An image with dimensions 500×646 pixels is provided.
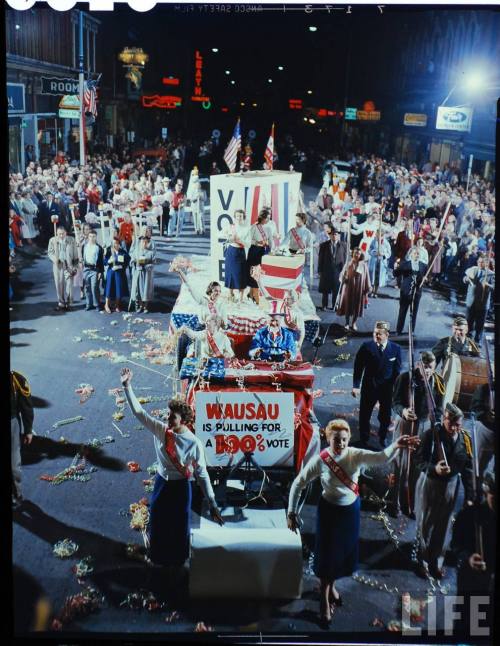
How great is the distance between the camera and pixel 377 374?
21.7 ft

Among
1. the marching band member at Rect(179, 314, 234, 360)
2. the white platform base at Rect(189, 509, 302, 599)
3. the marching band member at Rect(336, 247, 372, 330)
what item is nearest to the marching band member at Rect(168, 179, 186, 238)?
the marching band member at Rect(179, 314, 234, 360)

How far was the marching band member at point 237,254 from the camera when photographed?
268 inches

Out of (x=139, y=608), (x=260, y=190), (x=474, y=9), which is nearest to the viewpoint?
(x=139, y=608)

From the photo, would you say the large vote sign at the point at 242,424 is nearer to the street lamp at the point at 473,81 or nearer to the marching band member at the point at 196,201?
the marching band member at the point at 196,201

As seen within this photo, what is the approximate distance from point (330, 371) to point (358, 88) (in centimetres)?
341

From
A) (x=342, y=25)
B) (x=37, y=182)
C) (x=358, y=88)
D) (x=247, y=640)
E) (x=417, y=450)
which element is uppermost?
(x=342, y=25)

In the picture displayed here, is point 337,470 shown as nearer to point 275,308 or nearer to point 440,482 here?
point 440,482

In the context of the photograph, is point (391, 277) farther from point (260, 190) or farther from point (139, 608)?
point (139, 608)

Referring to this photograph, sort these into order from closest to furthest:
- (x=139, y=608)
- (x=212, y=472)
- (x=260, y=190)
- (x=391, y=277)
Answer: (x=139, y=608) → (x=212, y=472) → (x=260, y=190) → (x=391, y=277)

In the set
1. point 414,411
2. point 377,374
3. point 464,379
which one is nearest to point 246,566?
point 414,411

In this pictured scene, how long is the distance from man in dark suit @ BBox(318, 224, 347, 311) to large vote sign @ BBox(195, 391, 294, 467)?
10.8ft

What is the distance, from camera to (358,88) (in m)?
6.98

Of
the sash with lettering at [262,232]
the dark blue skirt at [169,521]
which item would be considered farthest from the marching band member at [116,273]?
the dark blue skirt at [169,521]

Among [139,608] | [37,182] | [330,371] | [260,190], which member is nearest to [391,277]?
[330,371]
